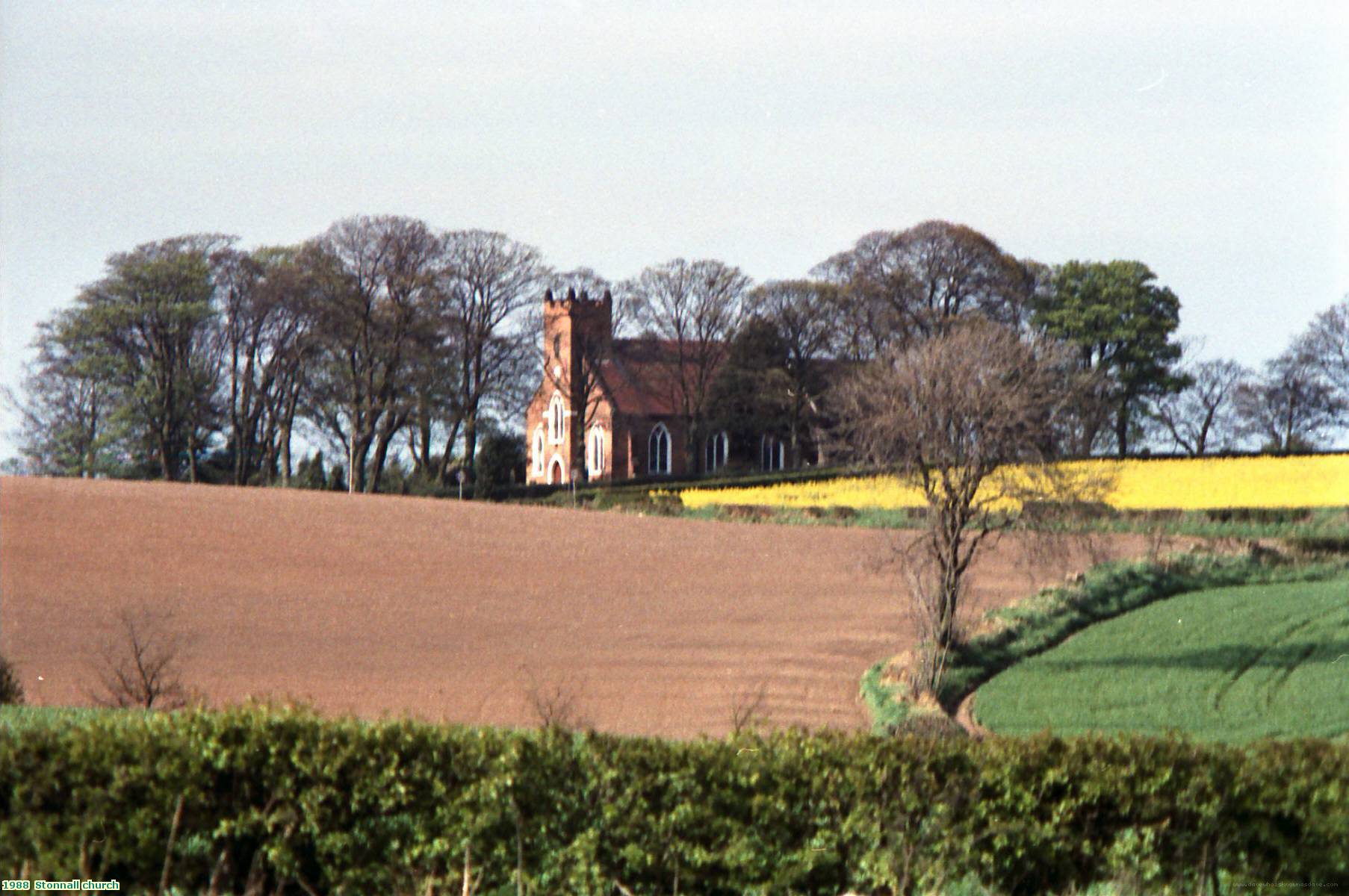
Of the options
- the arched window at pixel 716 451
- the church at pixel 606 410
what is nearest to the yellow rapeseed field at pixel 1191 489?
the church at pixel 606 410

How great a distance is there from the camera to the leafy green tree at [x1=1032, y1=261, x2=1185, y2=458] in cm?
5194

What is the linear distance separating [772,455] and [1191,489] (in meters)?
26.2

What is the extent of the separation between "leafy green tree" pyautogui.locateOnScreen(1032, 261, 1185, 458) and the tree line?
0.09m

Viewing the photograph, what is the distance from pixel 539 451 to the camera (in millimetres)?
68188

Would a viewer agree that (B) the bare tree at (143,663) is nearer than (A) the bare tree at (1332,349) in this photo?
Yes

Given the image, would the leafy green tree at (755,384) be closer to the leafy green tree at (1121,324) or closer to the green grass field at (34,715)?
the leafy green tree at (1121,324)

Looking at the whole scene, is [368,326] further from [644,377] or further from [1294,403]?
[1294,403]

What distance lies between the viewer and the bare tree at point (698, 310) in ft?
197

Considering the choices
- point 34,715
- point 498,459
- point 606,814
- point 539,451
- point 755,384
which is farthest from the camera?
point 539,451

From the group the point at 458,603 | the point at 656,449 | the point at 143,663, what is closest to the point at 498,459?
the point at 656,449

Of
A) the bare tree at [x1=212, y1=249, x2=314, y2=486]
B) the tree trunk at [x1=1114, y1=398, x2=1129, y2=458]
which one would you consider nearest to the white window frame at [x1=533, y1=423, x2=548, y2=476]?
the bare tree at [x1=212, y1=249, x2=314, y2=486]

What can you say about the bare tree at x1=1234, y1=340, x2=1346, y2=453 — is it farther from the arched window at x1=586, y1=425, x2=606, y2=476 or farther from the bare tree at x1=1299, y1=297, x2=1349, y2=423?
the arched window at x1=586, y1=425, x2=606, y2=476

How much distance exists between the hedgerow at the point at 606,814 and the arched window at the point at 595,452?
59.8 meters

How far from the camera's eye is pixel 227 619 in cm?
2219
